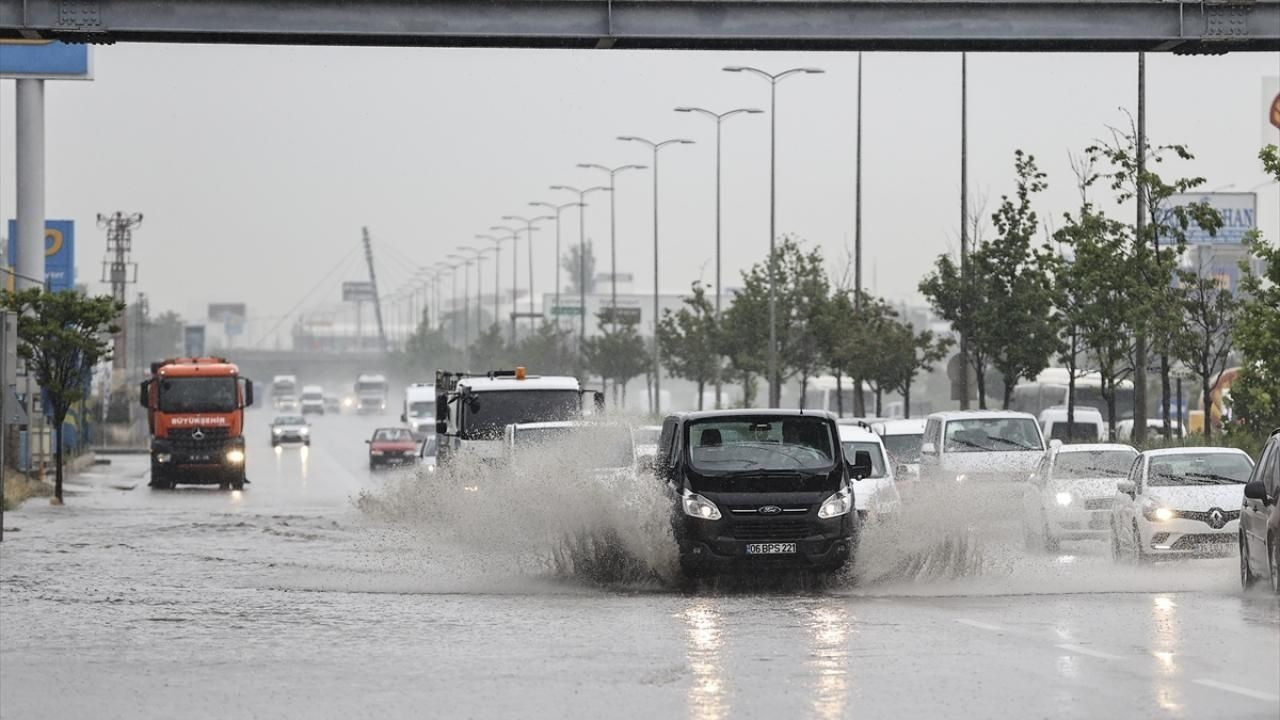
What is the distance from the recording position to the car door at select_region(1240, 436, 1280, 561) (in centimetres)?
1962

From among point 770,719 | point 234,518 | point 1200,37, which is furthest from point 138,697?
point 234,518

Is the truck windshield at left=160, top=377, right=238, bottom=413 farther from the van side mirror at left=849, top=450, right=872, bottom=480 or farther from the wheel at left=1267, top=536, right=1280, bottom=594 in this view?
the wheel at left=1267, top=536, right=1280, bottom=594

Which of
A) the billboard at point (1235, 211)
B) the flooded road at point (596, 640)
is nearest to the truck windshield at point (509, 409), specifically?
the flooded road at point (596, 640)

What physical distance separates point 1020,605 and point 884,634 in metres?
3.07

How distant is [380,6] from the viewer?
2289 cm

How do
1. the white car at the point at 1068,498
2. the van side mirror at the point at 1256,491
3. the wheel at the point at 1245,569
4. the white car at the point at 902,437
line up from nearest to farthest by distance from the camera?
the van side mirror at the point at 1256,491, the wheel at the point at 1245,569, the white car at the point at 1068,498, the white car at the point at 902,437

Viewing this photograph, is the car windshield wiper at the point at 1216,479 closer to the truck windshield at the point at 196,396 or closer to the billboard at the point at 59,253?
the truck windshield at the point at 196,396

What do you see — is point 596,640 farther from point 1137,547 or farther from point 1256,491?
point 1137,547

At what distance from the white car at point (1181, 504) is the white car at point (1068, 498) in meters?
2.83

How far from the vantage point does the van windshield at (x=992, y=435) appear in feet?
119

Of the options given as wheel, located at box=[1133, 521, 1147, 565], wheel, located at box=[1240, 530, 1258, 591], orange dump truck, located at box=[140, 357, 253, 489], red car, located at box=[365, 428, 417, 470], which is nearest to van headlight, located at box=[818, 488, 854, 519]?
wheel, located at box=[1240, 530, 1258, 591]

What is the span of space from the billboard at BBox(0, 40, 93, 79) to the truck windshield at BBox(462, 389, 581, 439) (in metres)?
22.8

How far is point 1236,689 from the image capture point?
12.8m

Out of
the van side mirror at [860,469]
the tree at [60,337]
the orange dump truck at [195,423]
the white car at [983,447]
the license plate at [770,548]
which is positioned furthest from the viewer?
the orange dump truck at [195,423]
